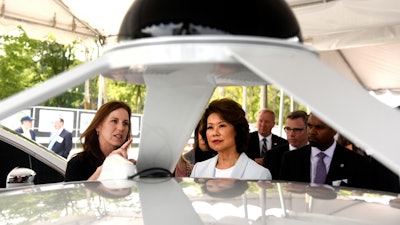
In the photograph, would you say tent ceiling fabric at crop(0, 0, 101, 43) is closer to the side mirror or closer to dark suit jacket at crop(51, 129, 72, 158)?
the side mirror

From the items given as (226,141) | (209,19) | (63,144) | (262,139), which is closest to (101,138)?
(226,141)

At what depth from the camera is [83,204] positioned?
968 millimetres

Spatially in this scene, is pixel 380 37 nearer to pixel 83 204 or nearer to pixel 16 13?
pixel 16 13

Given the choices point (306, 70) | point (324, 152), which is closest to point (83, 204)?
point (306, 70)

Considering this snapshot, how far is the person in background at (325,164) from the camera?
2508mm

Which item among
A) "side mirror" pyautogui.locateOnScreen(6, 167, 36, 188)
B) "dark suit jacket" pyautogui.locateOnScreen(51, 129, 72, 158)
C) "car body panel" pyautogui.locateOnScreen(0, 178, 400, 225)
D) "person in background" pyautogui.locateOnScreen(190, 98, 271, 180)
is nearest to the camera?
"car body panel" pyautogui.locateOnScreen(0, 178, 400, 225)

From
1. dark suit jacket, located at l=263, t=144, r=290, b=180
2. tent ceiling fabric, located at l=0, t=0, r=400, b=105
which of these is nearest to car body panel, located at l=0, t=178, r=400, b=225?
dark suit jacket, located at l=263, t=144, r=290, b=180

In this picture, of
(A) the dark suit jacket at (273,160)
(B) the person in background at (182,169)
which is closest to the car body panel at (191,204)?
(B) the person in background at (182,169)

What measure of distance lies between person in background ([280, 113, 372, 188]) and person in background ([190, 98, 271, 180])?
0.33 m

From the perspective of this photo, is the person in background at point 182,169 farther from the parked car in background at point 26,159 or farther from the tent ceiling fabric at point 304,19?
the tent ceiling fabric at point 304,19

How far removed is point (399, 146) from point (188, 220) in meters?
0.45

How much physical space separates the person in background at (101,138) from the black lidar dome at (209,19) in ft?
6.18

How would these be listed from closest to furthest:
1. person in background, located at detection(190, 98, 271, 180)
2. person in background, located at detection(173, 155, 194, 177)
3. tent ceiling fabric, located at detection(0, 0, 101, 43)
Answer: person in background, located at detection(190, 98, 271, 180) → person in background, located at detection(173, 155, 194, 177) → tent ceiling fabric, located at detection(0, 0, 101, 43)

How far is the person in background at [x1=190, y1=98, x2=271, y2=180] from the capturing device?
238 centimetres
